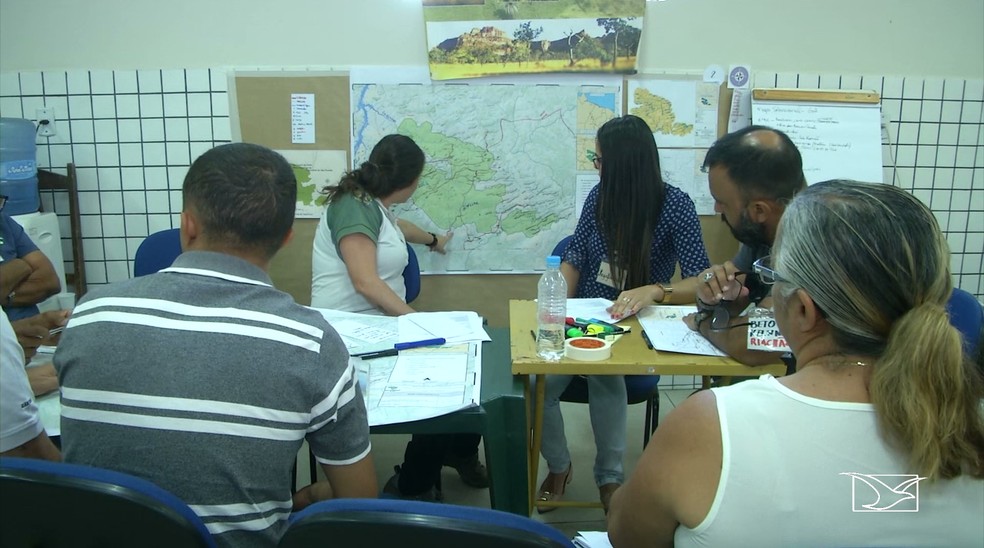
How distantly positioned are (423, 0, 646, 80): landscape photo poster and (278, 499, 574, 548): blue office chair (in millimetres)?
2574

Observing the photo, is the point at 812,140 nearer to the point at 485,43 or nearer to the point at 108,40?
the point at 485,43

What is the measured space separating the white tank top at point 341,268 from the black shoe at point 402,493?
636mm

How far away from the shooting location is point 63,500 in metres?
0.89

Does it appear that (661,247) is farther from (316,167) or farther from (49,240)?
(49,240)

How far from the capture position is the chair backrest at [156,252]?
→ 2.58 metres

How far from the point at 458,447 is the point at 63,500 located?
6.06 ft

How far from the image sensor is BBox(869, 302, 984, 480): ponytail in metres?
0.84

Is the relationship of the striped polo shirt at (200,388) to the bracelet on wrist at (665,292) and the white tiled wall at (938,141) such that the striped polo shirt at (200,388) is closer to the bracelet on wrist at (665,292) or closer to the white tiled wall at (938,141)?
the bracelet on wrist at (665,292)

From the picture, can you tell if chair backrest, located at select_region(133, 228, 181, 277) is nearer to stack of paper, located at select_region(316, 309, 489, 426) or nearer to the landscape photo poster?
stack of paper, located at select_region(316, 309, 489, 426)

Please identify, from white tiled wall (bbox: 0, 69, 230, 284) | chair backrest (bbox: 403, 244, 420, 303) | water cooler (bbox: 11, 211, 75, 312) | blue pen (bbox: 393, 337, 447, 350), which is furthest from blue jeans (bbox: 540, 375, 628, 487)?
water cooler (bbox: 11, 211, 75, 312)

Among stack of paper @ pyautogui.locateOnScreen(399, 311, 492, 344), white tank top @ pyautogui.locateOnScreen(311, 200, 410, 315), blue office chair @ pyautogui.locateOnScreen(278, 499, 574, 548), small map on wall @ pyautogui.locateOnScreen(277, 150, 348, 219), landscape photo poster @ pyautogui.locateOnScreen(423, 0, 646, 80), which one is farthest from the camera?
small map on wall @ pyautogui.locateOnScreen(277, 150, 348, 219)

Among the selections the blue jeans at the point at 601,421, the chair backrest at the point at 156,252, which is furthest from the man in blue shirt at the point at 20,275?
the blue jeans at the point at 601,421

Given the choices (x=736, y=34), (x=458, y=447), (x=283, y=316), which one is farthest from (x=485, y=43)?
(x=283, y=316)

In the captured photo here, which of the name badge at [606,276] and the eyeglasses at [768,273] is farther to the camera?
the name badge at [606,276]
